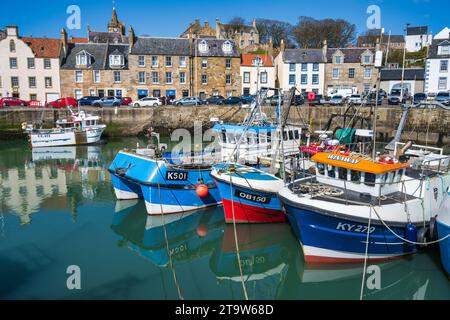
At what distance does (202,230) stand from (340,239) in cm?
479

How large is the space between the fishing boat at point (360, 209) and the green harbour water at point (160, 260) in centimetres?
49

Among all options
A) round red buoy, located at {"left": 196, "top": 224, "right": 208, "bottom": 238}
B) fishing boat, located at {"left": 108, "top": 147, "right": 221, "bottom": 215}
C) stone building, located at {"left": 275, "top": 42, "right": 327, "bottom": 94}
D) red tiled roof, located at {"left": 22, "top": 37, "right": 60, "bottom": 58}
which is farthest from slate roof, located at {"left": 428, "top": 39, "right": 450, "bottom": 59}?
red tiled roof, located at {"left": 22, "top": 37, "right": 60, "bottom": 58}

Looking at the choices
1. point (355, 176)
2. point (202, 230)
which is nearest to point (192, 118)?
point (202, 230)

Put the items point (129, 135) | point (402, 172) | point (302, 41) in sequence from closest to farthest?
point (402, 172)
point (129, 135)
point (302, 41)

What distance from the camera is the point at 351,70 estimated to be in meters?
44.0

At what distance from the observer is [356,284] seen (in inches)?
382

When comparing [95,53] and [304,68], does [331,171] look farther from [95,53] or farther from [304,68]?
[95,53]

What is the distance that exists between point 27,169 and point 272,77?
2893 cm

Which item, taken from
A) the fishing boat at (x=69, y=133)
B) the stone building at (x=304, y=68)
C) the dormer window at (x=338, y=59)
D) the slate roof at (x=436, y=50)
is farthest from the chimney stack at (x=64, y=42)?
the slate roof at (x=436, y=50)

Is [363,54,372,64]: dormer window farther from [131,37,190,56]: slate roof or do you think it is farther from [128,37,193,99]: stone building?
[131,37,190,56]: slate roof

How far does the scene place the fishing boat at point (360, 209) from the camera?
9.68 metres

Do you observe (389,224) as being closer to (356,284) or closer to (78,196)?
(356,284)

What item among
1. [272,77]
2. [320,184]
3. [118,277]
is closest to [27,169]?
[118,277]

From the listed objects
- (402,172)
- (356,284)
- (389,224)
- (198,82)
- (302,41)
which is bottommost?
(356,284)
